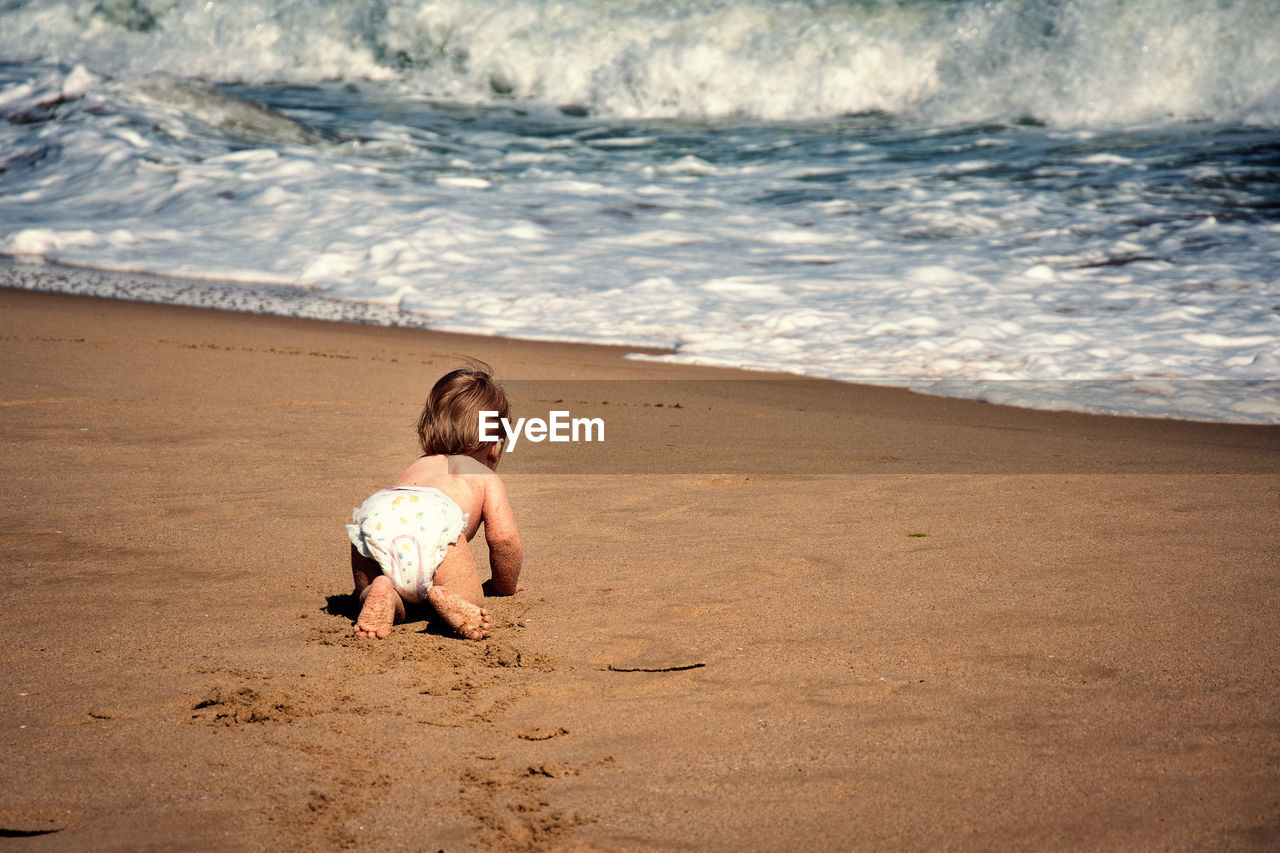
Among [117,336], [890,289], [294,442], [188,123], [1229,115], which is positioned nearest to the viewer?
[294,442]

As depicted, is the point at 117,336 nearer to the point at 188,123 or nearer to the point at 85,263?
the point at 85,263

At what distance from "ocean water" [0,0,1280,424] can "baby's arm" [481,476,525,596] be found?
11.3 ft

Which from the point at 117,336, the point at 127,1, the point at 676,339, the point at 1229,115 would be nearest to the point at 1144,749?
the point at 676,339

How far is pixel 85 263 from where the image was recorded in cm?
818

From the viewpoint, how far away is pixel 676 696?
217 cm

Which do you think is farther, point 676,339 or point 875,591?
point 676,339

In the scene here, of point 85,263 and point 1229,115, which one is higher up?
point 1229,115

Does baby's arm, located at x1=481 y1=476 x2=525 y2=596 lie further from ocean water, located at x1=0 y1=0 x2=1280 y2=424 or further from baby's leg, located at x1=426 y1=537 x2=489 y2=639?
ocean water, located at x1=0 y1=0 x2=1280 y2=424

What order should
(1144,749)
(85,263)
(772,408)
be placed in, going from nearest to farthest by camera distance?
(1144,749) → (772,408) → (85,263)

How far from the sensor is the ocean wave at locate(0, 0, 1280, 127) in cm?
1317

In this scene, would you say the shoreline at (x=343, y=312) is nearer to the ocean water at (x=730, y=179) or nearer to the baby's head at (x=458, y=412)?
the ocean water at (x=730, y=179)

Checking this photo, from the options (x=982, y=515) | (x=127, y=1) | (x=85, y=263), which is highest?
(x=127, y=1)

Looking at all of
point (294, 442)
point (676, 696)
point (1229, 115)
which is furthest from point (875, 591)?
point (1229, 115)

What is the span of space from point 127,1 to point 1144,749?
21205 millimetres
